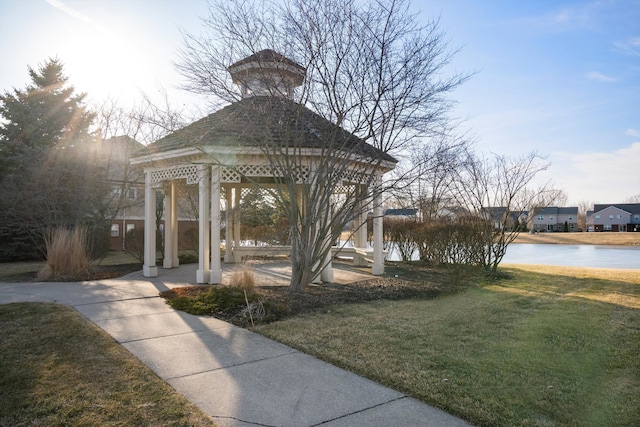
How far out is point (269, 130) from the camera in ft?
26.1

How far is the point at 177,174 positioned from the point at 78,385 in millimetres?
7414

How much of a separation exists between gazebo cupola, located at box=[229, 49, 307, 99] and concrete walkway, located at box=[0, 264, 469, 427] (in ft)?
14.2

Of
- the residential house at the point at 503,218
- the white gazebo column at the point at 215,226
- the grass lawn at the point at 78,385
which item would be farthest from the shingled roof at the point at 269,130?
the residential house at the point at 503,218

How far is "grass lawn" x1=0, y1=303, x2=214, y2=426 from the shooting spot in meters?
3.08

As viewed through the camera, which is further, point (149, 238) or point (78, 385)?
point (149, 238)

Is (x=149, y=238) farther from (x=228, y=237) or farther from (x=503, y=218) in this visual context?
(x=503, y=218)

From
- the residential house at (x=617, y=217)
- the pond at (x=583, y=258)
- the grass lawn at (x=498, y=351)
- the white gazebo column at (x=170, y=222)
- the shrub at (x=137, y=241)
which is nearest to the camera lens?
the grass lawn at (x=498, y=351)

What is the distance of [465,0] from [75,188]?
1267cm

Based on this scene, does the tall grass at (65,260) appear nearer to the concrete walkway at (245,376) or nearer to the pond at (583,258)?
the concrete walkway at (245,376)

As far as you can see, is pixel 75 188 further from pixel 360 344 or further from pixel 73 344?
pixel 360 344

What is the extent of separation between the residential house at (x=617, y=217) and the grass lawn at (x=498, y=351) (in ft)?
260

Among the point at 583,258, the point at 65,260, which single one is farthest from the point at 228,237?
the point at 583,258

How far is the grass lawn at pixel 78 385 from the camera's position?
10.1 feet

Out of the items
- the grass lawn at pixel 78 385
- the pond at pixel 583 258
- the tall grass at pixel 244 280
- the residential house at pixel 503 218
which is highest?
the residential house at pixel 503 218
